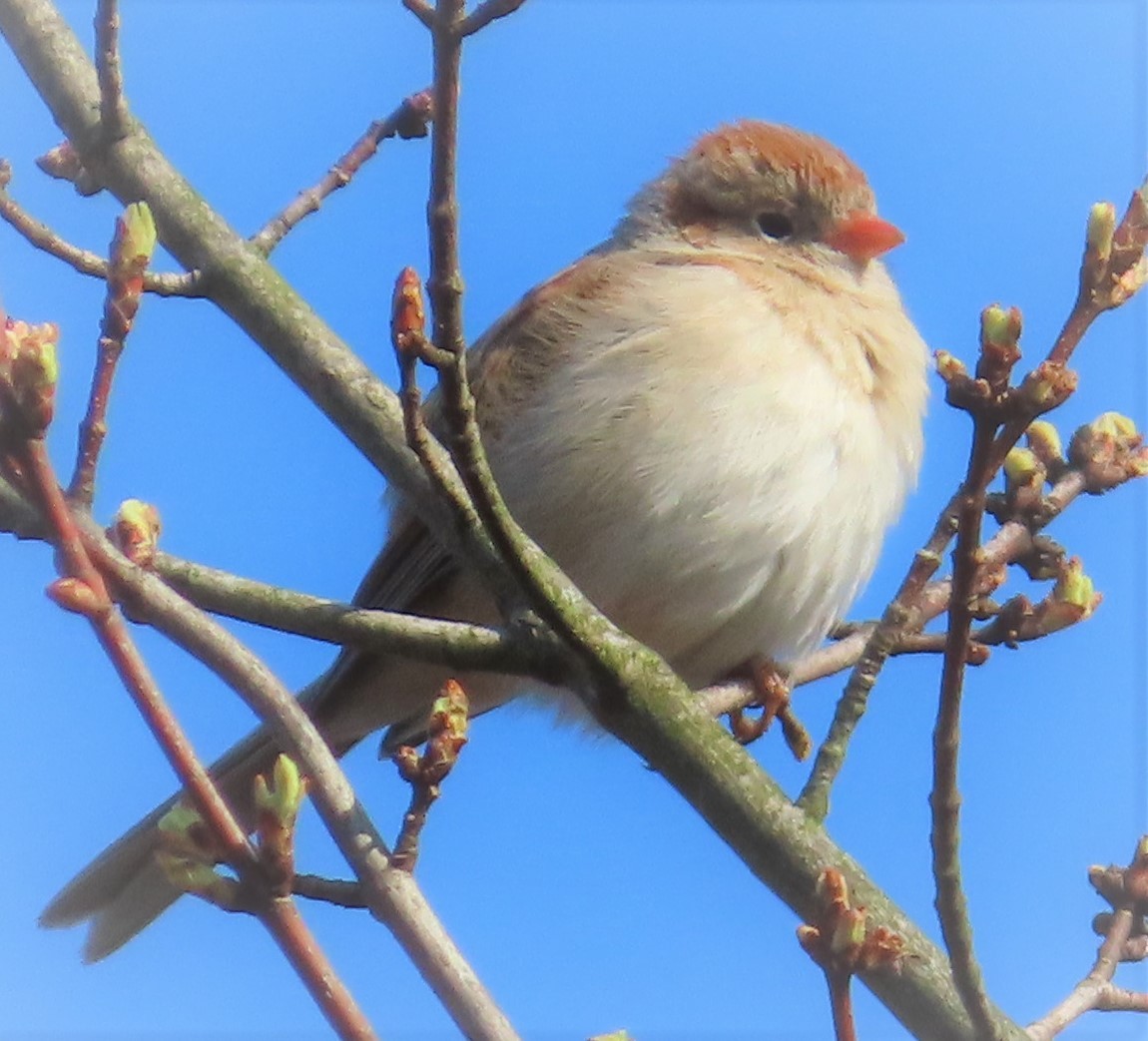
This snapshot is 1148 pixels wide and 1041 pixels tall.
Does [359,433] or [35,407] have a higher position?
[359,433]

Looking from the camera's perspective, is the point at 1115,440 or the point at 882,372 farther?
the point at 882,372

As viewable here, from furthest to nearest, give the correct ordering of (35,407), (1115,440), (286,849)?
1. (1115,440)
2. (286,849)
3. (35,407)

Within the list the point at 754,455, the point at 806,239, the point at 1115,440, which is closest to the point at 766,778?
the point at 1115,440

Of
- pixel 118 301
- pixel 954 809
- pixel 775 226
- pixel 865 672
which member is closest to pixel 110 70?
pixel 118 301

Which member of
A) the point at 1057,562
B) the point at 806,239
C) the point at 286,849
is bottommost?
the point at 286,849

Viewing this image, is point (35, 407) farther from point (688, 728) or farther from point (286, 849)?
point (688, 728)

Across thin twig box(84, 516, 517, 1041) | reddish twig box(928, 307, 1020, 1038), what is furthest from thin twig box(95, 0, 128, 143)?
reddish twig box(928, 307, 1020, 1038)

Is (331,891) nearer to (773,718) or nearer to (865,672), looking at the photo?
(865,672)
